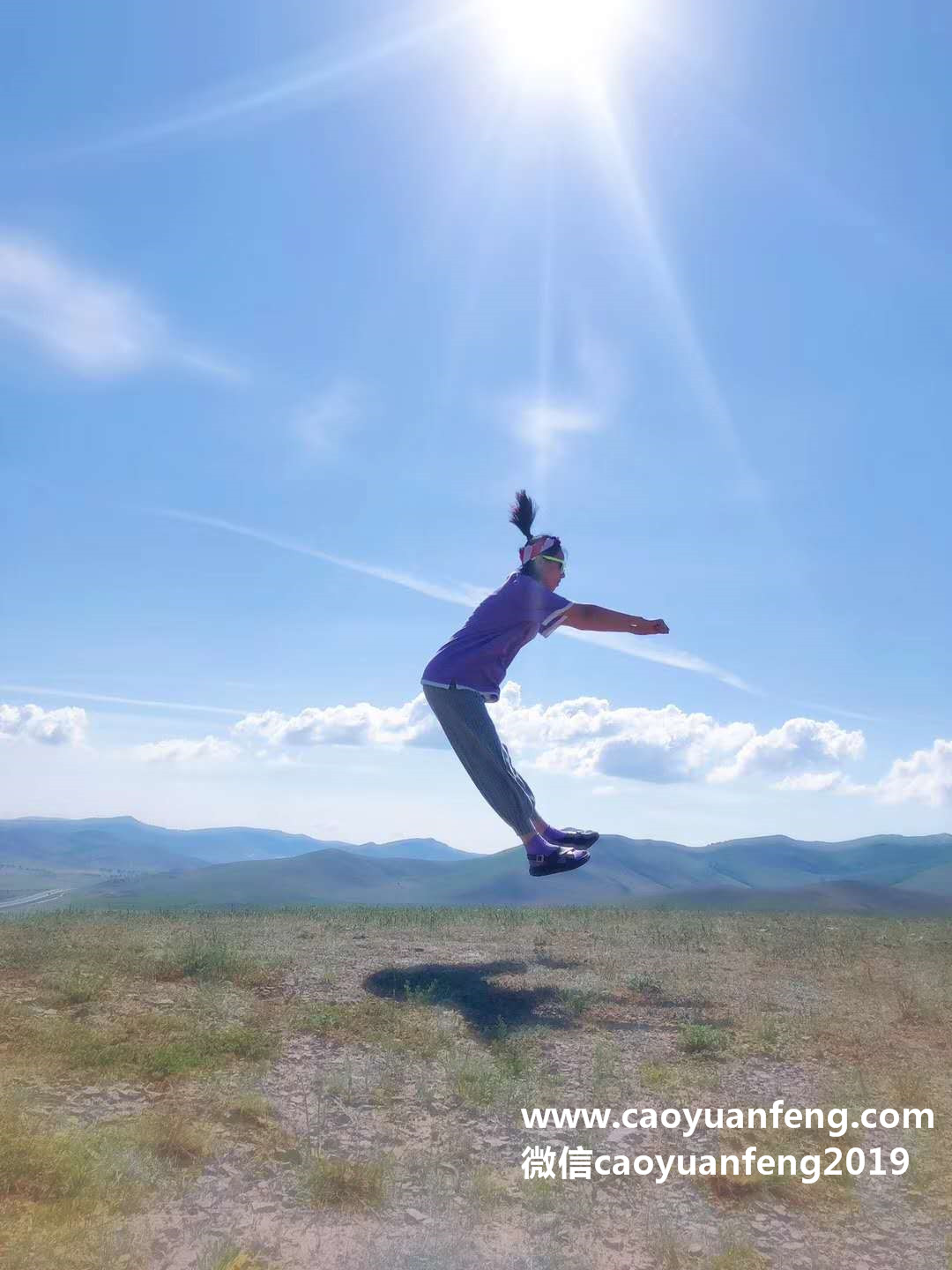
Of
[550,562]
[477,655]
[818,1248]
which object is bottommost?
[818,1248]

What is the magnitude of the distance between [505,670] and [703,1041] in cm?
340

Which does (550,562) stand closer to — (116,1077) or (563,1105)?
(563,1105)

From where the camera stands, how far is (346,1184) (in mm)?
4258

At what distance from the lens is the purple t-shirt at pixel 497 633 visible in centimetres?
645

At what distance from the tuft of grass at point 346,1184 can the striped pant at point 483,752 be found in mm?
2900

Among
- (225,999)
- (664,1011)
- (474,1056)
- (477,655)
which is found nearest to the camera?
(474,1056)

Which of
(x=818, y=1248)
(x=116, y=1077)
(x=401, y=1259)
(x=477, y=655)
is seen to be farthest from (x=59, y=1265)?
(x=477, y=655)

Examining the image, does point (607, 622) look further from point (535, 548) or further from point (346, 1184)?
point (346, 1184)

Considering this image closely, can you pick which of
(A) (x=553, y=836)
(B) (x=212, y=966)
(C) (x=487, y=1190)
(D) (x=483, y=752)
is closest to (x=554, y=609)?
(D) (x=483, y=752)

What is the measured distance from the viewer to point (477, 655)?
21.5 feet

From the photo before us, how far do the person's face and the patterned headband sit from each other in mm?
69

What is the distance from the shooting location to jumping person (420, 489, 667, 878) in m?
6.49

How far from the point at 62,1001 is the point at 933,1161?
21.0 ft

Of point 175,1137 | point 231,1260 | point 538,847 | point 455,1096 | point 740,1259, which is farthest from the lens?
point 538,847
